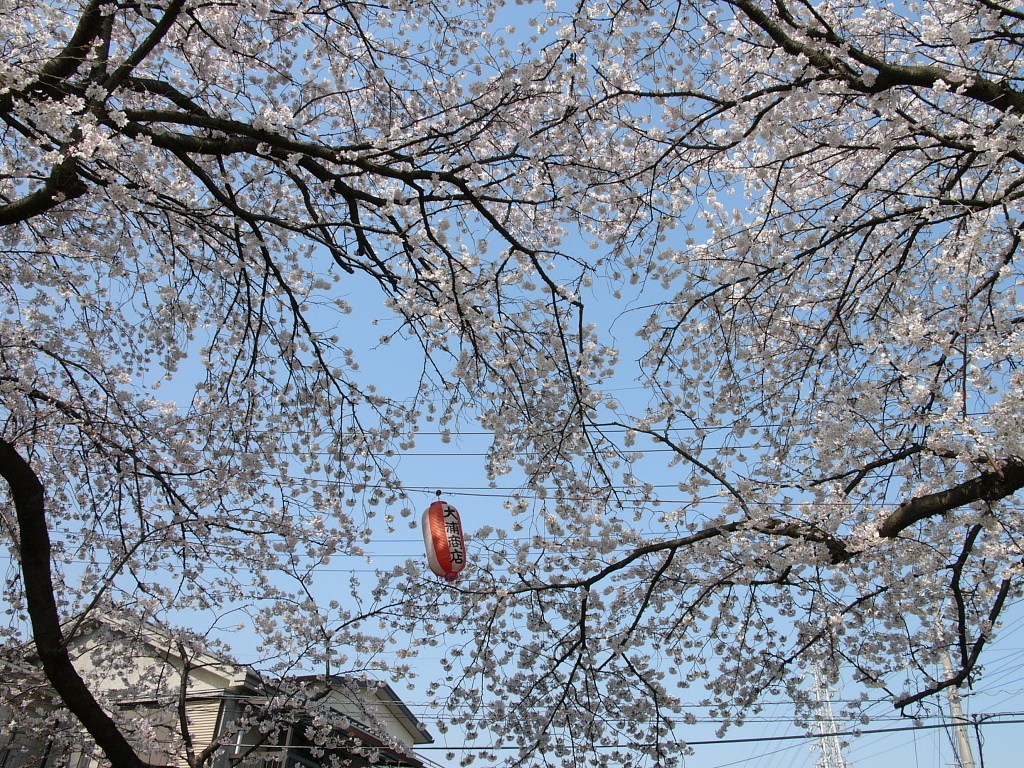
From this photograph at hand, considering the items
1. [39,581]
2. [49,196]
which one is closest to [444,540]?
[39,581]

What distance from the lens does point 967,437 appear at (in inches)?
144

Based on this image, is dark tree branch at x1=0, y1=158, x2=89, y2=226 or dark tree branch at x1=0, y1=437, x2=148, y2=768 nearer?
dark tree branch at x1=0, y1=158, x2=89, y2=226

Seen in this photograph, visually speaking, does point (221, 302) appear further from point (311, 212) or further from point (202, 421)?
point (311, 212)

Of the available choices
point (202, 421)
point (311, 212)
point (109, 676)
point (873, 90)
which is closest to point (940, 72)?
point (873, 90)

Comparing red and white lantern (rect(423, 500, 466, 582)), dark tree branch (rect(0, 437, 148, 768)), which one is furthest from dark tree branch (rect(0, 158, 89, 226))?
red and white lantern (rect(423, 500, 466, 582))

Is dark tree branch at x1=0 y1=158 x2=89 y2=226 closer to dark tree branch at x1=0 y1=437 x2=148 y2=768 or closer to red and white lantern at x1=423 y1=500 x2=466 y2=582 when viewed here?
dark tree branch at x1=0 y1=437 x2=148 y2=768

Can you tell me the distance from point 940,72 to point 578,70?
2.13 metres

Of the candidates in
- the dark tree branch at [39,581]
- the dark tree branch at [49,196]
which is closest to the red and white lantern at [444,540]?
the dark tree branch at [39,581]

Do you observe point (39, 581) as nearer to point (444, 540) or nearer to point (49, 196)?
point (49, 196)

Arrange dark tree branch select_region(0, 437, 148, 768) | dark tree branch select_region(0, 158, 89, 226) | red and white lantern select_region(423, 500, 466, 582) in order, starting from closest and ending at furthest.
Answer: dark tree branch select_region(0, 158, 89, 226), dark tree branch select_region(0, 437, 148, 768), red and white lantern select_region(423, 500, 466, 582)

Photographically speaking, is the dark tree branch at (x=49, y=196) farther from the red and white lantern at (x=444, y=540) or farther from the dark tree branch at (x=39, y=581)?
the red and white lantern at (x=444, y=540)

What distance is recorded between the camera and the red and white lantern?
18.7 ft

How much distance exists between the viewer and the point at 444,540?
19.2 feet

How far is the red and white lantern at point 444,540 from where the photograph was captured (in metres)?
5.71
